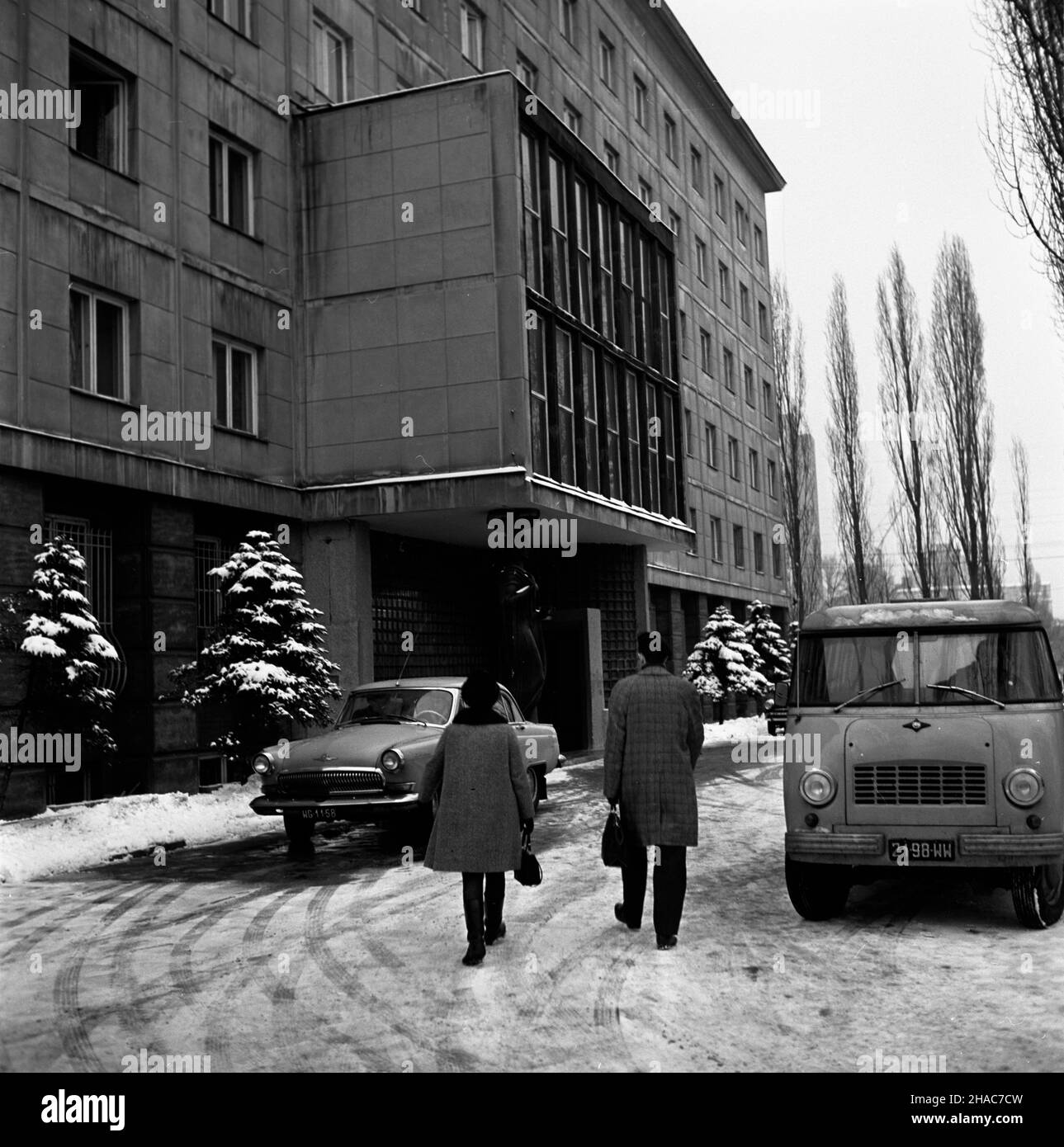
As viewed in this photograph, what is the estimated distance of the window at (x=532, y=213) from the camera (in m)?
22.6

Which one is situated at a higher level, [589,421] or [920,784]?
[589,421]

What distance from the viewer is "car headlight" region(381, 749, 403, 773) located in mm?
12148

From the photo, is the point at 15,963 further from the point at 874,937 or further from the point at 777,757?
the point at 777,757

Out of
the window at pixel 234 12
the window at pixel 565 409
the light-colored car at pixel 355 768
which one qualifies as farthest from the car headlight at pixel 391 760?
the window at pixel 234 12

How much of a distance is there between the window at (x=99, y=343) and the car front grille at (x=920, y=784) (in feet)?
41.5

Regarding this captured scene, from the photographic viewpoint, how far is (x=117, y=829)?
13.6 m

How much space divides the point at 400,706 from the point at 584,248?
14544mm

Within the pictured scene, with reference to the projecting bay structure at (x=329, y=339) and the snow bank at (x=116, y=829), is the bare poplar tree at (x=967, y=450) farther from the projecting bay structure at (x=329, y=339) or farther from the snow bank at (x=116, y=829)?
the snow bank at (x=116, y=829)

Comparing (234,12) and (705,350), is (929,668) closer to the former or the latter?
(234,12)

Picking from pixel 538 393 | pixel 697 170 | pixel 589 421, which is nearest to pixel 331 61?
pixel 538 393

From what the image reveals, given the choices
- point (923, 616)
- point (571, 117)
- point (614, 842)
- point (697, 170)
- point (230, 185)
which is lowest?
point (614, 842)

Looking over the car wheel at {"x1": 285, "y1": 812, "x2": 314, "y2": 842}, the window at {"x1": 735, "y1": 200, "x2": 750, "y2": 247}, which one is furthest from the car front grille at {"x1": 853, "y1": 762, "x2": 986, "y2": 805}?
the window at {"x1": 735, "y1": 200, "x2": 750, "y2": 247}

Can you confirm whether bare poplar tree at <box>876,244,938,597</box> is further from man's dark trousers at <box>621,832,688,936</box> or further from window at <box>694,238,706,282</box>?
man's dark trousers at <box>621,832,688,936</box>

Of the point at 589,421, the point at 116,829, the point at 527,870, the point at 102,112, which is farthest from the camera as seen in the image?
the point at 589,421
